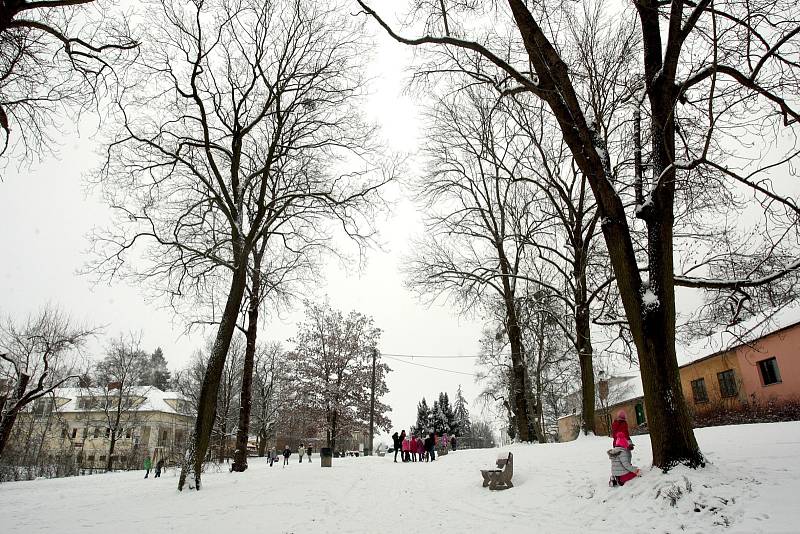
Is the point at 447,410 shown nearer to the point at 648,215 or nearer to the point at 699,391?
the point at 699,391

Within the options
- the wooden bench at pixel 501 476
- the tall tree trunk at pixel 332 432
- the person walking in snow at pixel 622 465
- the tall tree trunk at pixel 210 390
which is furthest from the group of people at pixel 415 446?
the person walking in snow at pixel 622 465

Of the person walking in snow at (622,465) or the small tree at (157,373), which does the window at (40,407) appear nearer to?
the small tree at (157,373)

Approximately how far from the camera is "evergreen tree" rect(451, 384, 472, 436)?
67287 mm

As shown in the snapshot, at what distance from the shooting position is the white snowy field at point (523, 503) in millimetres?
5680

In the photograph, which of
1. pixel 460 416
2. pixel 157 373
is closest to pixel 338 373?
pixel 460 416

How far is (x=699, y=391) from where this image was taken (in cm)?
3034

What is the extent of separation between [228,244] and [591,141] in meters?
11.8

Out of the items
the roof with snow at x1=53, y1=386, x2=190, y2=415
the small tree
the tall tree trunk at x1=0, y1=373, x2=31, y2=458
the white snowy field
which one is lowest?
the white snowy field

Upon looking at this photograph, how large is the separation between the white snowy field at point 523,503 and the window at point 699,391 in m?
21.7

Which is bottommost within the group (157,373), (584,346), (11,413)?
(11,413)

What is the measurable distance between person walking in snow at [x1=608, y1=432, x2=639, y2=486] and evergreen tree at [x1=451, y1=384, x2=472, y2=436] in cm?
5989

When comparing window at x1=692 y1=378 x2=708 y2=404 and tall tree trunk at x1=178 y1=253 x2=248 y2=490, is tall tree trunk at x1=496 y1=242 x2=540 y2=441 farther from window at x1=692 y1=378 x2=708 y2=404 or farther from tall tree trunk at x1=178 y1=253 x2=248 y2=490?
window at x1=692 y1=378 x2=708 y2=404

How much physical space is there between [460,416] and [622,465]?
71.7 meters

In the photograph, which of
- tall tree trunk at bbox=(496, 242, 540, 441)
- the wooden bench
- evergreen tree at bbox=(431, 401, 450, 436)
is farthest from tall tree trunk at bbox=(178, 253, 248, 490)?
evergreen tree at bbox=(431, 401, 450, 436)
